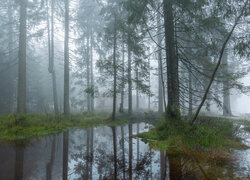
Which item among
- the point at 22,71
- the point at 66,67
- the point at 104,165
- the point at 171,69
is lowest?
the point at 104,165

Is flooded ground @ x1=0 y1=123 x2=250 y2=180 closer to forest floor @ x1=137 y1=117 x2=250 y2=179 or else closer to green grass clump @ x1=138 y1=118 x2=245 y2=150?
forest floor @ x1=137 y1=117 x2=250 y2=179

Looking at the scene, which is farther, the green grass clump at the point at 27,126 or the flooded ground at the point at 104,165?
the green grass clump at the point at 27,126

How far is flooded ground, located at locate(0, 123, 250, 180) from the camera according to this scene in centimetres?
355

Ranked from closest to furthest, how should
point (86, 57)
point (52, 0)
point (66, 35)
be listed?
1. point (66, 35)
2. point (52, 0)
3. point (86, 57)

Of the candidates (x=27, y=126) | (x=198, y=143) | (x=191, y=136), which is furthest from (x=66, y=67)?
(x=198, y=143)

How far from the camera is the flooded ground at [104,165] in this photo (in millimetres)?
3549

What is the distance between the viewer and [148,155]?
4.96 meters

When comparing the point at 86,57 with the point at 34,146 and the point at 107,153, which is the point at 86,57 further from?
the point at 107,153

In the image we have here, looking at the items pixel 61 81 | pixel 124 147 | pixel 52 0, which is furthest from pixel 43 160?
pixel 61 81

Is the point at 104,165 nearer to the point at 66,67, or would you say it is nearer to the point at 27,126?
the point at 27,126

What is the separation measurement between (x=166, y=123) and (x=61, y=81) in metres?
26.0

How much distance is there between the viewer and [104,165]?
4230 mm

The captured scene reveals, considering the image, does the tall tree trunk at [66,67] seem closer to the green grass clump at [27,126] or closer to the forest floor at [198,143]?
the green grass clump at [27,126]

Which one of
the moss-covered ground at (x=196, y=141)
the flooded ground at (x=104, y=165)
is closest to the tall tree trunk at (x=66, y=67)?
the flooded ground at (x=104, y=165)
